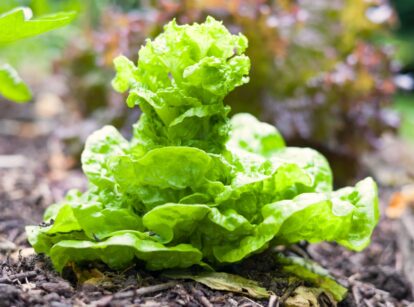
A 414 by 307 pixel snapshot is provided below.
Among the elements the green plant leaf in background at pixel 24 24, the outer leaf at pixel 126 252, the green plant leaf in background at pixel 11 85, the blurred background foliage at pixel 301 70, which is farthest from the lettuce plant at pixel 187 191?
the blurred background foliage at pixel 301 70

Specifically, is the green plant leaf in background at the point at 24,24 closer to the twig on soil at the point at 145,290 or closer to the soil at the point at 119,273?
the soil at the point at 119,273

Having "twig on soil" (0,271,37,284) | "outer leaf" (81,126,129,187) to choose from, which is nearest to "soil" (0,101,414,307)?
"twig on soil" (0,271,37,284)

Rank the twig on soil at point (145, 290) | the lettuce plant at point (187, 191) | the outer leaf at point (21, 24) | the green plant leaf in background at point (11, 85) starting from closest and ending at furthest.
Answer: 1. the twig on soil at point (145, 290)
2. the lettuce plant at point (187, 191)
3. the outer leaf at point (21, 24)
4. the green plant leaf in background at point (11, 85)

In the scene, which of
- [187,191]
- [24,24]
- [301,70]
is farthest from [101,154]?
[301,70]

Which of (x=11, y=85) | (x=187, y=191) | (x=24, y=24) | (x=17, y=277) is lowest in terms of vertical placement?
(x=17, y=277)

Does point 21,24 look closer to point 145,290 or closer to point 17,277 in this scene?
point 17,277

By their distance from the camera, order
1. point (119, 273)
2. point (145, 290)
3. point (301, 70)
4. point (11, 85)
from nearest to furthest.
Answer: point (145, 290), point (119, 273), point (11, 85), point (301, 70)

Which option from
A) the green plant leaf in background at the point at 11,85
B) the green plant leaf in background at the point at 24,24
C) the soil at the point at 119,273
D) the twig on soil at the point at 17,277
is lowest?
the soil at the point at 119,273

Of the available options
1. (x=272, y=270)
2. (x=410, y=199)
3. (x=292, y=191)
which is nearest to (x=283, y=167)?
(x=292, y=191)
